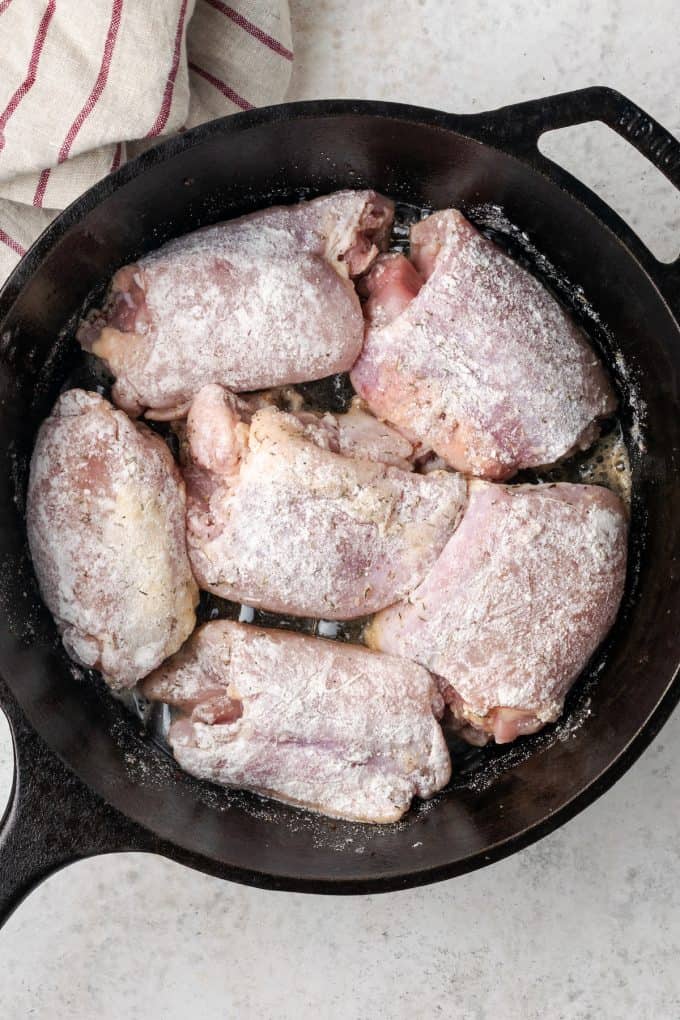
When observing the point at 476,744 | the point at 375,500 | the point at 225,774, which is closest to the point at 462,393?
the point at 375,500

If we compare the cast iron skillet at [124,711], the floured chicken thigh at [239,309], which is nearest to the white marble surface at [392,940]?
the cast iron skillet at [124,711]

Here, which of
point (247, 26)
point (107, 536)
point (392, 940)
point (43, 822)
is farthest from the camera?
point (392, 940)

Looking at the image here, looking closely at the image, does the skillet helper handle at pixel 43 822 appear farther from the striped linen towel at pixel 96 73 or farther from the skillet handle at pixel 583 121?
the skillet handle at pixel 583 121

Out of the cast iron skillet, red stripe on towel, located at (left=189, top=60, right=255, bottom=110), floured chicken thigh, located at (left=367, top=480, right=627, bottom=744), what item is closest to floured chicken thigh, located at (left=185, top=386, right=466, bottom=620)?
floured chicken thigh, located at (left=367, top=480, right=627, bottom=744)

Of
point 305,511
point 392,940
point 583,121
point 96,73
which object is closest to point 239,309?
point 305,511

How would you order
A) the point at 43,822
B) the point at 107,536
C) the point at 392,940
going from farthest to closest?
1. the point at 392,940
2. the point at 107,536
3. the point at 43,822

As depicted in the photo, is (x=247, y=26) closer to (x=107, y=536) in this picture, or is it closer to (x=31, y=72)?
(x=31, y=72)

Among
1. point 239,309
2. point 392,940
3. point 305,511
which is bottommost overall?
point 392,940

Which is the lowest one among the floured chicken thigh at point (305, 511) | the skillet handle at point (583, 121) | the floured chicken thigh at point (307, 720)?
the floured chicken thigh at point (307, 720)
